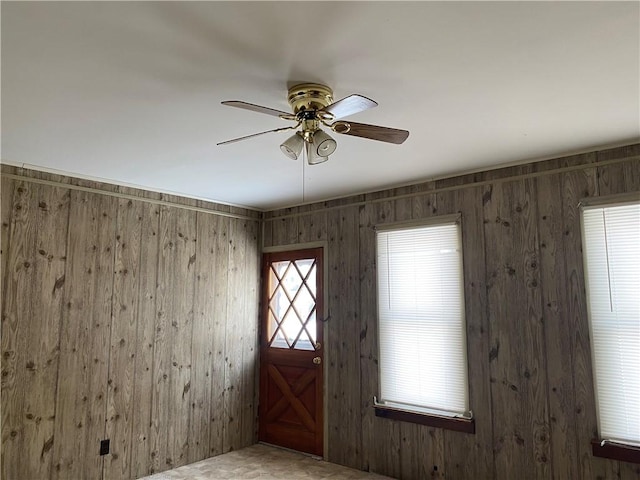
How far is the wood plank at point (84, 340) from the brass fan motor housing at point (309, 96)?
8.20 ft

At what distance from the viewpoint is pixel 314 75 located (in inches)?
88.0

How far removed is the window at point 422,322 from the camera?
150 inches

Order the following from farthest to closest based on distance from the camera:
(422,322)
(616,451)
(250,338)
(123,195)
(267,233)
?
(267,233) → (250,338) → (123,195) → (422,322) → (616,451)

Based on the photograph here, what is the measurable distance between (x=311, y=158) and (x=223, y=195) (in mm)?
2503

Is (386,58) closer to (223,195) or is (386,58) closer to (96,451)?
(223,195)

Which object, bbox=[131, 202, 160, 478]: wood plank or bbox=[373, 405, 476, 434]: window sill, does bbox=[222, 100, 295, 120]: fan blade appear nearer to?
bbox=[131, 202, 160, 478]: wood plank

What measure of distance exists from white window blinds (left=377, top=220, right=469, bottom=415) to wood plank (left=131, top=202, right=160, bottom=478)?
214 cm

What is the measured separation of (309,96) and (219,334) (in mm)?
3266

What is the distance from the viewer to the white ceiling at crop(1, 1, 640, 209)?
5.85ft

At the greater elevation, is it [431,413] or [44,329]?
[44,329]

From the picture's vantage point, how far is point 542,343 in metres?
3.39

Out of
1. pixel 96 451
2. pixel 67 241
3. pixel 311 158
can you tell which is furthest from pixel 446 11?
pixel 96 451

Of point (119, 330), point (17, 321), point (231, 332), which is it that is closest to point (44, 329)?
point (17, 321)

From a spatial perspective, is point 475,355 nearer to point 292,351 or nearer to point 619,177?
point 619,177
